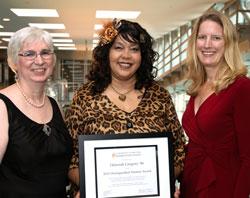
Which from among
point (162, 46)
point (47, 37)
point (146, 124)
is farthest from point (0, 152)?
point (162, 46)

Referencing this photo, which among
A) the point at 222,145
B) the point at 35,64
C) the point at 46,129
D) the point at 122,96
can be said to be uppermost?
the point at 35,64

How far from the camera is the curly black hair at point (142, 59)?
2.18 metres

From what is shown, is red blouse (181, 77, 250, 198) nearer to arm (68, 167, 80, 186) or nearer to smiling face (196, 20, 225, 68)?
smiling face (196, 20, 225, 68)

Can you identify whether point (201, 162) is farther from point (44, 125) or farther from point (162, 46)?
point (162, 46)

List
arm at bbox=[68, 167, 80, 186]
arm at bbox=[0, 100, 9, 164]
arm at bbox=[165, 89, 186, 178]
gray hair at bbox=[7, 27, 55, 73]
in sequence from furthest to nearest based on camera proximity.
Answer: arm at bbox=[165, 89, 186, 178] → arm at bbox=[68, 167, 80, 186] → gray hair at bbox=[7, 27, 55, 73] → arm at bbox=[0, 100, 9, 164]

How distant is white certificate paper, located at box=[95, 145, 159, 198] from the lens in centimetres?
194

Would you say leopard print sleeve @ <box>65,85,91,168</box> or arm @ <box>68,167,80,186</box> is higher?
leopard print sleeve @ <box>65,85,91,168</box>

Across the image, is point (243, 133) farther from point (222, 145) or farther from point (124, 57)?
point (124, 57)

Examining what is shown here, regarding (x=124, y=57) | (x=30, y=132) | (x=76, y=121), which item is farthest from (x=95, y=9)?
(x=30, y=132)

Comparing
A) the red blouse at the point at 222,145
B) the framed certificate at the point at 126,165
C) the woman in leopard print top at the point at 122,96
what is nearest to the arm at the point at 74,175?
the woman in leopard print top at the point at 122,96

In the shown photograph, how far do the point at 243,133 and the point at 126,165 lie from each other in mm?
598

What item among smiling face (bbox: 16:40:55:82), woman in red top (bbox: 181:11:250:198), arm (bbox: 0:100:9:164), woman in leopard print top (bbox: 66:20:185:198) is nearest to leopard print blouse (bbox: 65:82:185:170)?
woman in leopard print top (bbox: 66:20:185:198)

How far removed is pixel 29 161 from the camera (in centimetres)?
193

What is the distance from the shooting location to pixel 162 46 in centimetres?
1266
